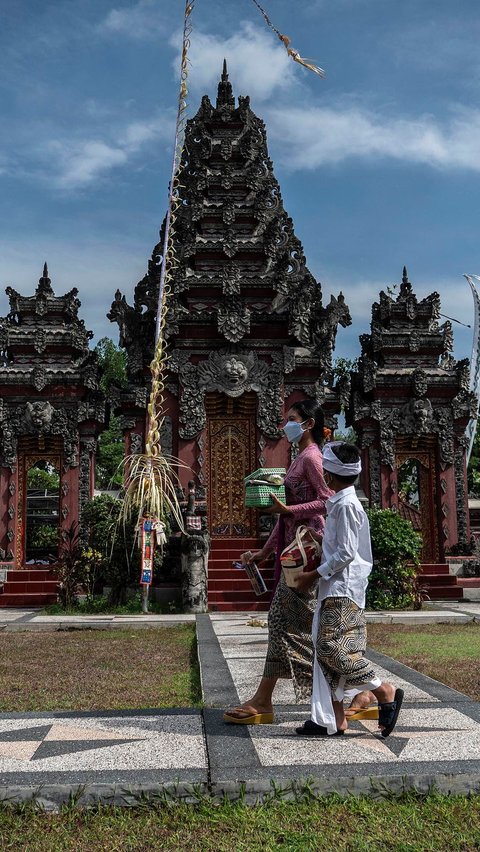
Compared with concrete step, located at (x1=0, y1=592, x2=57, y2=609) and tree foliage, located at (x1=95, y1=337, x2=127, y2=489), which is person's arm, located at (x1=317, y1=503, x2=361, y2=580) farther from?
tree foliage, located at (x1=95, y1=337, x2=127, y2=489)

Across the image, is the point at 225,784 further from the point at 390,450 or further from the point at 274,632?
the point at 390,450

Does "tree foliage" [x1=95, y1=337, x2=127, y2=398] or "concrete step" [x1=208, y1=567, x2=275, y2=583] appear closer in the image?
"concrete step" [x1=208, y1=567, x2=275, y2=583]

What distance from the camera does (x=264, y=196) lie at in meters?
20.3

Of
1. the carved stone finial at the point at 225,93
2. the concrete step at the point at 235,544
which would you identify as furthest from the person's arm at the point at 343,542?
the carved stone finial at the point at 225,93

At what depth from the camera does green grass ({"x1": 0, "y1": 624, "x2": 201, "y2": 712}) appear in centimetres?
537

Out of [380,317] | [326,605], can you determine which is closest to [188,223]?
[380,317]

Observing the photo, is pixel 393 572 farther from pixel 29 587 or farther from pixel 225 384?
pixel 29 587

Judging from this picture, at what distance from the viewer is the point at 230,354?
1744cm

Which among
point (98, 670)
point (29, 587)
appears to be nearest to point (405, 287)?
point (29, 587)

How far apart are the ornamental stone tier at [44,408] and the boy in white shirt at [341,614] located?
44.3 feet

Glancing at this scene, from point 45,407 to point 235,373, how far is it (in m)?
4.43

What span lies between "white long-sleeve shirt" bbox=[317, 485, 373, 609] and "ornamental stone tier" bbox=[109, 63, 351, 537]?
12.4 meters

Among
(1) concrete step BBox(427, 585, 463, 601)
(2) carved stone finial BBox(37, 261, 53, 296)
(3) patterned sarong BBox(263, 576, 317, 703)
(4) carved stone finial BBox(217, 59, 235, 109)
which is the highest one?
(4) carved stone finial BBox(217, 59, 235, 109)

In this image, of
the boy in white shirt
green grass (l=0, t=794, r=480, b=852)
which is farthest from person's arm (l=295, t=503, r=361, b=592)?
green grass (l=0, t=794, r=480, b=852)
